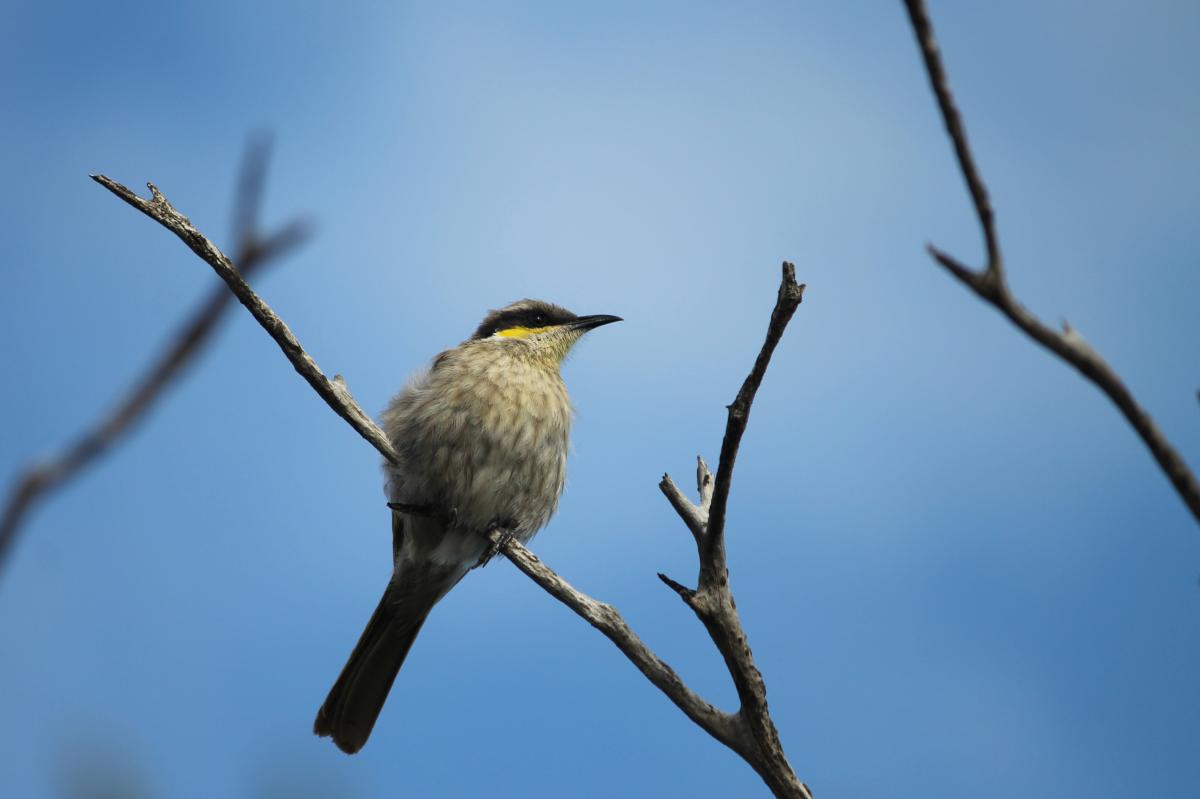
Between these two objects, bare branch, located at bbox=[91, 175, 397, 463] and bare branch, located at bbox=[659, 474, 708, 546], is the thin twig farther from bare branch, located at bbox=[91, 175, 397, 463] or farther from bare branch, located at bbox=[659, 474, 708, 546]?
bare branch, located at bbox=[91, 175, 397, 463]

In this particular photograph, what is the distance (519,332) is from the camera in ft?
23.0

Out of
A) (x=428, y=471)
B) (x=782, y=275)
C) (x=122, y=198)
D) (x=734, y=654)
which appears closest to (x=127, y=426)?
(x=782, y=275)

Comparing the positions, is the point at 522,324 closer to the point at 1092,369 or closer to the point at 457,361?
the point at 457,361

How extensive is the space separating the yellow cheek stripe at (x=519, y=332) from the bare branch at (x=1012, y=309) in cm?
487

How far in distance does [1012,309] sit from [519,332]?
4.98 meters

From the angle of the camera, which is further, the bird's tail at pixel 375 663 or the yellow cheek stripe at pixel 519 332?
the yellow cheek stripe at pixel 519 332

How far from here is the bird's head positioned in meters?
6.96

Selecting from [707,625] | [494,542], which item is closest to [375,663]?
[494,542]

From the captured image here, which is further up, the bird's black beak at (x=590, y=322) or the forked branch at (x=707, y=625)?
the bird's black beak at (x=590, y=322)

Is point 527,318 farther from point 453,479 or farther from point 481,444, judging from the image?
point 453,479

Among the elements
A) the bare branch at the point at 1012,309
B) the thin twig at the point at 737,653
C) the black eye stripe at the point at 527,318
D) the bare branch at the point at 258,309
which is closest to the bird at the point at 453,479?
the black eye stripe at the point at 527,318

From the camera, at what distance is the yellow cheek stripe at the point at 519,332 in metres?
6.95

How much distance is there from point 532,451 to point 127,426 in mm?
4910

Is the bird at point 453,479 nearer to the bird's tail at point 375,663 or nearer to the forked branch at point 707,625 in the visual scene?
the bird's tail at point 375,663
